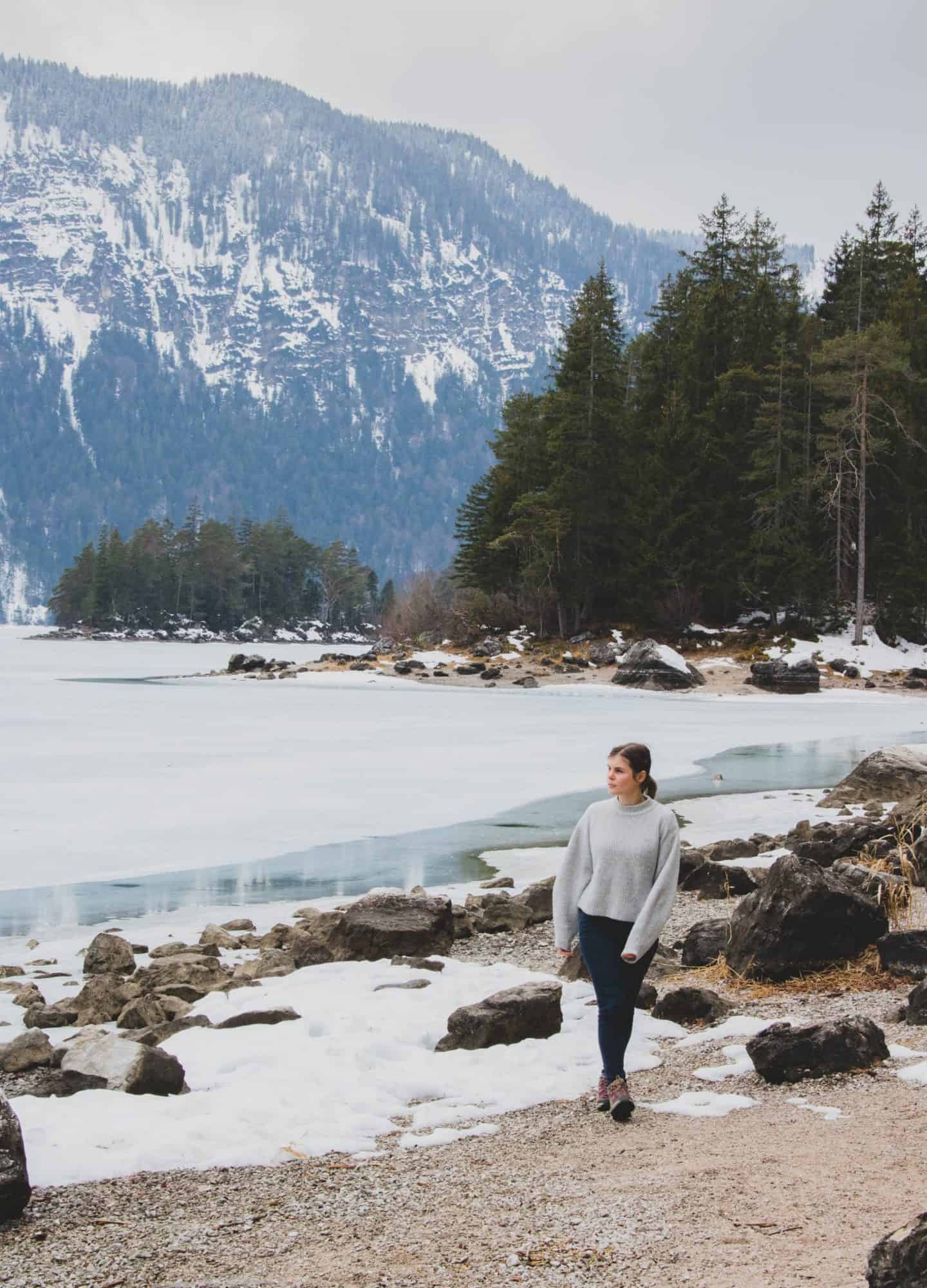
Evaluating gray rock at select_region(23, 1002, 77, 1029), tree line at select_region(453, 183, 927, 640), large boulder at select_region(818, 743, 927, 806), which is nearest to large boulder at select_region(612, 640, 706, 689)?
tree line at select_region(453, 183, 927, 640)

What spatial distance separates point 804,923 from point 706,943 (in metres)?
0.87

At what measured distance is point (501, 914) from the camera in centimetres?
1062

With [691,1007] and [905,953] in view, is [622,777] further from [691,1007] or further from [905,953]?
[905,953]

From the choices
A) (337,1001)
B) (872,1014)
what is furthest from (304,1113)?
(872,1014)

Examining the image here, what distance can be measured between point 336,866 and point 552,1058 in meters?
7.48

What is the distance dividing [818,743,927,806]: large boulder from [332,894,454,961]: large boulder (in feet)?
28.4

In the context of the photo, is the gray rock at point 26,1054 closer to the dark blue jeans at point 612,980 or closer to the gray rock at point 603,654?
the dark blue jeans at point 612,980

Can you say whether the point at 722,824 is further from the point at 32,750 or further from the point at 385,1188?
the point at 32,750

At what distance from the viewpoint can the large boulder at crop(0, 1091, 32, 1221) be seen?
450 centimetres

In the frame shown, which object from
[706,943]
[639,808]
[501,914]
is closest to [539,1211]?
[639,808]

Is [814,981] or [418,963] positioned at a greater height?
[814,981]

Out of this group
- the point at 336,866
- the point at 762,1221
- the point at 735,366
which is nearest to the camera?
the point at 762,1221

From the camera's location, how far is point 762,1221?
4.14m

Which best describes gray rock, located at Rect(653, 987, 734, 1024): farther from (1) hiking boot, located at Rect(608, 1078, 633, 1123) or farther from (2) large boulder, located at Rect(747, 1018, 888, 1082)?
(1) hiking boot, located at Rect(608, 1078, 633, 1123)
